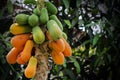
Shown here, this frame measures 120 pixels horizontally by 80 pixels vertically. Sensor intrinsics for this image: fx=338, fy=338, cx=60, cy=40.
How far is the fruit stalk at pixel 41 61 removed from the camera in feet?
3.77

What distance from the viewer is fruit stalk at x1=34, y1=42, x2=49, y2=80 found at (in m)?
1.15

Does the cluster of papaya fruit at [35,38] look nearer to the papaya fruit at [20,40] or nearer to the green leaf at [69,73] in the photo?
the papaya fruit at [20,40]

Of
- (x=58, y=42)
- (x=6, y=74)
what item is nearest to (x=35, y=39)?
(x=58, y=42)

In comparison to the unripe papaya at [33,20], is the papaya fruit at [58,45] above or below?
below

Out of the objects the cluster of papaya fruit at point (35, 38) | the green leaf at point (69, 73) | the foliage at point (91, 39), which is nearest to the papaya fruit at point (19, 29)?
the cluster of papaya fruit at point (35, 38)

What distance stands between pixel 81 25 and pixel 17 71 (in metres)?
0.73

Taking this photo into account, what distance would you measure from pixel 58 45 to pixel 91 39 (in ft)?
5.80

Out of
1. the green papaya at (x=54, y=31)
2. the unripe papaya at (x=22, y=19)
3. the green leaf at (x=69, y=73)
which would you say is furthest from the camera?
the green leaf at (x=69, y=73)

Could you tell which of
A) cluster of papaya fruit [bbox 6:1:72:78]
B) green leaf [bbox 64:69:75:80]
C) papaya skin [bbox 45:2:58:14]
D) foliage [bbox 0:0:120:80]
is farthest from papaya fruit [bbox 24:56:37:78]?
green leaf [bbox 64:69:75:80]

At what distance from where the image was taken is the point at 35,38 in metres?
1.15

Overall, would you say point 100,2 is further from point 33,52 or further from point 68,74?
point 33,52

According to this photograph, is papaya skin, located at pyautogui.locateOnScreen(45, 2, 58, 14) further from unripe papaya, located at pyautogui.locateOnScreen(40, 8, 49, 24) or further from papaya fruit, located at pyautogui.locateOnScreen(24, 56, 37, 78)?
papaya fruit, located at pyautogui.locateOnScreen(24, 56, 37, 78)

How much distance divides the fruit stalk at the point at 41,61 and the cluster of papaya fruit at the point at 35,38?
0.02 meters

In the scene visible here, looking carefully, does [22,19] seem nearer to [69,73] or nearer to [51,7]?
[51,7]
